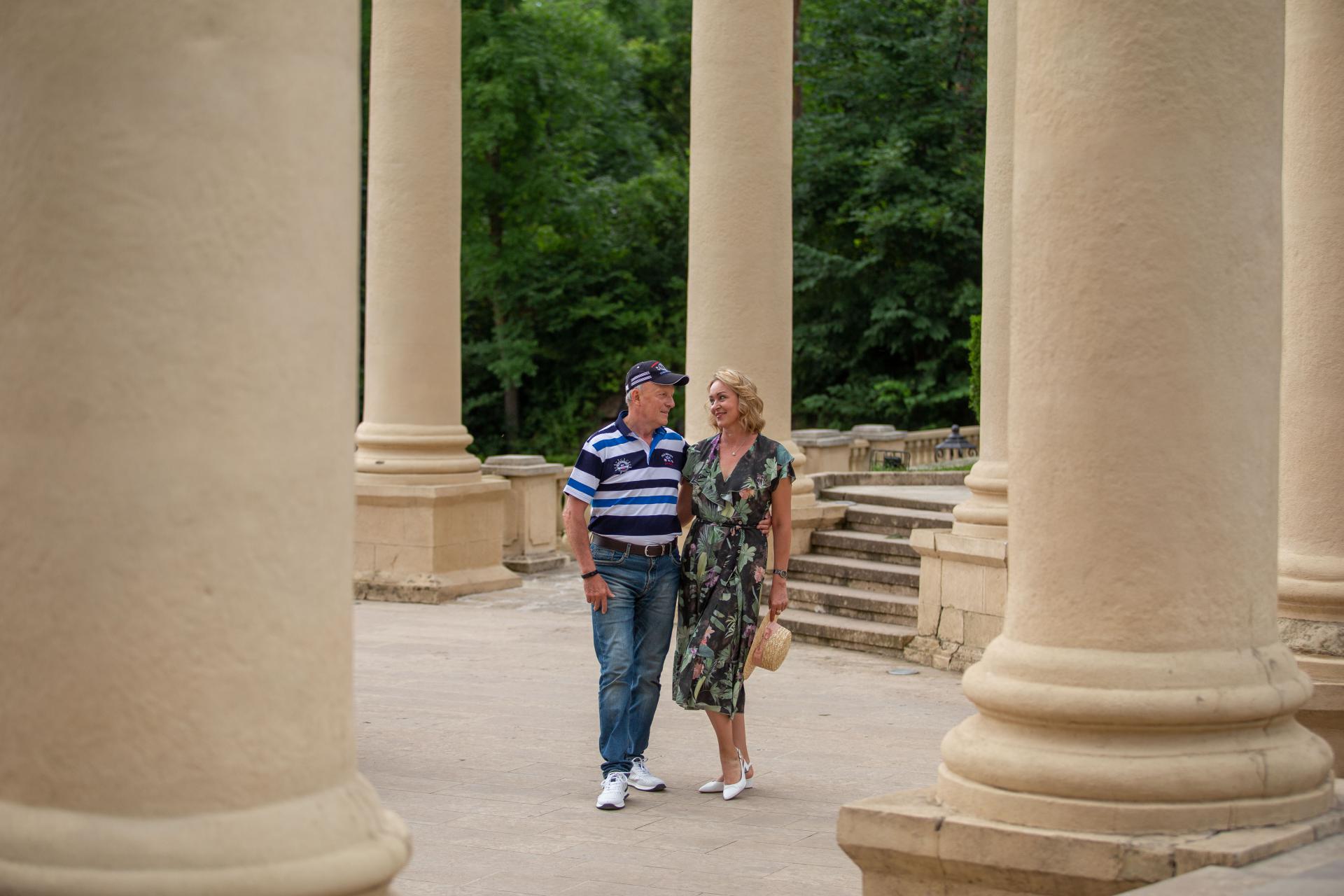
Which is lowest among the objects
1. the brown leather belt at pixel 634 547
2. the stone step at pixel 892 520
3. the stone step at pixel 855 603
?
the stone step at pixel 855 603

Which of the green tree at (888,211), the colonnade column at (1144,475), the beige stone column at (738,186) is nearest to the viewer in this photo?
the colonnade column at (1144,475)

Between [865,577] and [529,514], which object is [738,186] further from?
[529,514]

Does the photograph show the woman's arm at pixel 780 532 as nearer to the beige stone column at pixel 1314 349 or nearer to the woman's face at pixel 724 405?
the woman's face at pixel 724 405

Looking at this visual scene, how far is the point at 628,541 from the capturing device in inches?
874

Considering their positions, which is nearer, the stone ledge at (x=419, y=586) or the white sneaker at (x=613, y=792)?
the white sneaker at (x=613, y=792)

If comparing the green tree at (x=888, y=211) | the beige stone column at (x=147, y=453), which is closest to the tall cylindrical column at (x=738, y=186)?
the beige stone column at (x=147, y=453)

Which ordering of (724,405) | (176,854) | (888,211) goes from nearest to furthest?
(176,854), (724,405), (888,211)

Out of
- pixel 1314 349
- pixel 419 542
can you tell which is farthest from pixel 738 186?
pixel 1314 349

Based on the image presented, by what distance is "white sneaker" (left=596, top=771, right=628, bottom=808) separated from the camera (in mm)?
21547

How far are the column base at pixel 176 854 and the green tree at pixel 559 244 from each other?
8627 cm

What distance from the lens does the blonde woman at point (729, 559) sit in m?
22.0

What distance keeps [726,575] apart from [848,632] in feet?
49.2

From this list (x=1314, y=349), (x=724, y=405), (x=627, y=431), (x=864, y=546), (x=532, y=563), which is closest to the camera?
(x=1314, y=349)

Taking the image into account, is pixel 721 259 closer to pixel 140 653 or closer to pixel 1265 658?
pixel 1265 658
